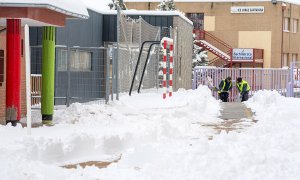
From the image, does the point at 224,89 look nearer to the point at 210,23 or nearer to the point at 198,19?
the point at 210,23

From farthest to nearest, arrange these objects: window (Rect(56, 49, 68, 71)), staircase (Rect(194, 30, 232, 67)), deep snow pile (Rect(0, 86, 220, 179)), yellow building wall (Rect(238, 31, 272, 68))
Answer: yellow building wall (Rect(238, 31, 272, 68)) < staircase (Rect(194, 30, 232, 67)) < window (Rect(56, 49, 68, 71)) < deep snow pile (Rect(0, 86, 220, 179))

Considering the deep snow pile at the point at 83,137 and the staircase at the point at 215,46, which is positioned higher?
the staircase at the point at 215,46

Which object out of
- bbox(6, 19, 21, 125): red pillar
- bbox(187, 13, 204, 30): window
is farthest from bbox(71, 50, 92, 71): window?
bbox(187, 13, 204, 30): window

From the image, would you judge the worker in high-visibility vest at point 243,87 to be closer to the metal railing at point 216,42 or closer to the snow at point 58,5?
the snow at point 58,5

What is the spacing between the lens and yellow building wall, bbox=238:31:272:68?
57969mm

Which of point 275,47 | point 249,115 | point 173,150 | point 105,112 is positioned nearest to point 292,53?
point 275,47

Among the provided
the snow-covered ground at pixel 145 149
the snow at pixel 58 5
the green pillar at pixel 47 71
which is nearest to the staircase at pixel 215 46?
the snow-covered ground at pixel 145 149

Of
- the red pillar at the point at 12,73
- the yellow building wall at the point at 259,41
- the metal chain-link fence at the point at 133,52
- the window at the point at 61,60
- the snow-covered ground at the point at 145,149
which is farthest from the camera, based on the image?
the yellow building wall at the point at 259,41

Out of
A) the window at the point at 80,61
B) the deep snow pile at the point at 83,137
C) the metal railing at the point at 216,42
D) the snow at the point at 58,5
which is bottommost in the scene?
the deep snow pile at the point at 83,137

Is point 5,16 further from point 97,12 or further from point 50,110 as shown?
point 97,12

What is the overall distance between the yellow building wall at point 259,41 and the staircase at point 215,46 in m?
1.47

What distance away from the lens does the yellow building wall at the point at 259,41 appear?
58.0 metres

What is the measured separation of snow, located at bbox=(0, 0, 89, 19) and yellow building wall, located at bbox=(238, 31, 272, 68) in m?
43.0

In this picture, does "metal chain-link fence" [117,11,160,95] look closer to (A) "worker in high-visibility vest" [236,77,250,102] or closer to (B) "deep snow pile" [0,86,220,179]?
(A) "worker in high-visibility vest" [236,77,250,102]
